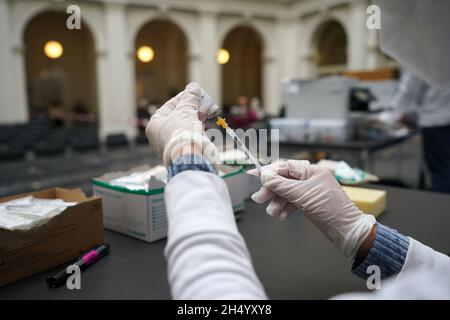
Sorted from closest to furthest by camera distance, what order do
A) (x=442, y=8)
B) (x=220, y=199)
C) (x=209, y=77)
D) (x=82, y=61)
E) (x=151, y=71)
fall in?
(x=220, y=199), (x=442, y=8), (x=209, y=77), (x=82, y=61), (x=151, y=71)

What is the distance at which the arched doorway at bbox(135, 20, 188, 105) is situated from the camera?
590 inches

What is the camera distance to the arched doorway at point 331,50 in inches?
539

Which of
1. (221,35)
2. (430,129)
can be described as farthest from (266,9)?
(430,129)

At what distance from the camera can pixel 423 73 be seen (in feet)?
4.93

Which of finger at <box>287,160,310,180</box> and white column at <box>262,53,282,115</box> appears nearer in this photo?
finger at <box>287,160,310,180</box>

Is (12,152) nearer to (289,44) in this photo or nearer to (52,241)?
(52,241)

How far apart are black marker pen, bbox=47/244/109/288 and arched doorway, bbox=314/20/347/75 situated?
44.7 ft

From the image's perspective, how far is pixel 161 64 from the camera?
617 inches

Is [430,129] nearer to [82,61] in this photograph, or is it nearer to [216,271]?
[216,271]

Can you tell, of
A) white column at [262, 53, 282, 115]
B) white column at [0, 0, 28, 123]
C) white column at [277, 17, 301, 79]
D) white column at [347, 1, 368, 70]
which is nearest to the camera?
white column at [0, 0, 28, 123]

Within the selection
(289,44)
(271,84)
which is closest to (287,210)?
(271,84)

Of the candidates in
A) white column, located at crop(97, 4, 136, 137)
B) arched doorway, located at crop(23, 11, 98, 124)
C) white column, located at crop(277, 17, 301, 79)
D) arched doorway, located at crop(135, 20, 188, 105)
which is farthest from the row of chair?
arched doorway, located at crop(135, 20, 188, 105)

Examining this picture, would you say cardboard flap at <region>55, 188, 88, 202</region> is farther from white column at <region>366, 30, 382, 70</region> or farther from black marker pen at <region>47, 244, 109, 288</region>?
white column at <region>366, 30, 382, 70</region>

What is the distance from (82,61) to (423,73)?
14.7m
